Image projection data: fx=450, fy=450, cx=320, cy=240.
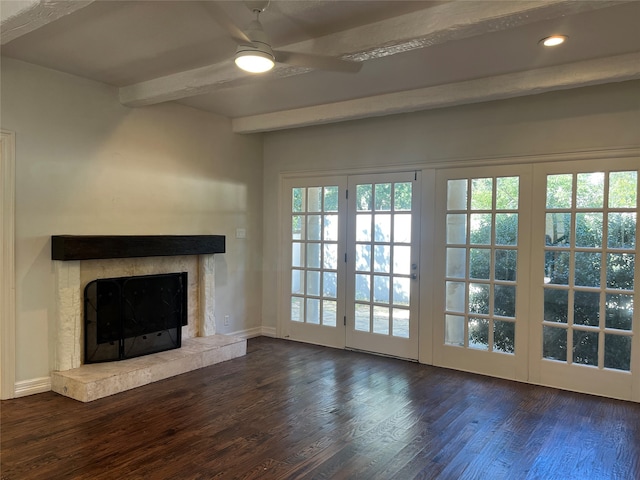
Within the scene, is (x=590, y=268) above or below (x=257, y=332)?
above

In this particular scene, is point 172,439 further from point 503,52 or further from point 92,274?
point 503,52

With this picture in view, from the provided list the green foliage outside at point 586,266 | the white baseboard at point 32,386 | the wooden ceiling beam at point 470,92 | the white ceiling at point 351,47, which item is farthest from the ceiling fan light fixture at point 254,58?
the white baseboard at point 32,386

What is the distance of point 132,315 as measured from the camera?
420cm

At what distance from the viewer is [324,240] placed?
5367 millimetres

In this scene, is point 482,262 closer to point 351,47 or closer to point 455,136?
point 455,136

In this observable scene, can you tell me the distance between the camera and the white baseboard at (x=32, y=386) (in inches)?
142

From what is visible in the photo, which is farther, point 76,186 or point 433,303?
point 433,303

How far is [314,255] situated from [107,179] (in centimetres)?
242

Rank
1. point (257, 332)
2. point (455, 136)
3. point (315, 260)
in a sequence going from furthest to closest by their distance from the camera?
point (257, 332)
point (315, 260)
point (455, 136)

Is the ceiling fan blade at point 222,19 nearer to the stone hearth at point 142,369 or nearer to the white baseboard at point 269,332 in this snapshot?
the stone hearth at point 142,369

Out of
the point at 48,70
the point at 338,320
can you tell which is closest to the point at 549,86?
the point at 338,320

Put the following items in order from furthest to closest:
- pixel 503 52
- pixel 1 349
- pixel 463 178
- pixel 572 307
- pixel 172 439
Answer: pixel 463 178, pixel 572 307, pixel 1 349, pixel 503 52, pixel 172 439

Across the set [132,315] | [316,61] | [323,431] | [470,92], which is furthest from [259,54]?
[132,315]

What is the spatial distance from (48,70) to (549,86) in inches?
161
